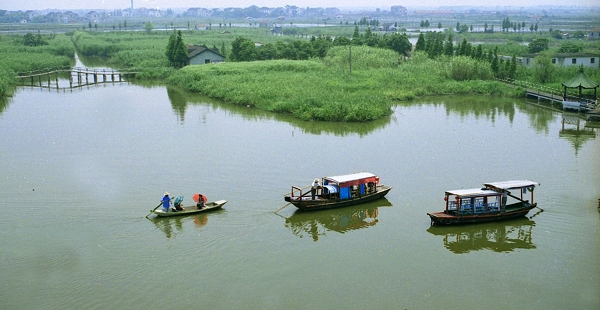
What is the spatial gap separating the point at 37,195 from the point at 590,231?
13.6 metres

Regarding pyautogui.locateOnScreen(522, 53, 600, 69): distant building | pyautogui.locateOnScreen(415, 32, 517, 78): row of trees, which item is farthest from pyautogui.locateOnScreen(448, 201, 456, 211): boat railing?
pyautogui.locateOnScreen(522, 53, 600, 69): distant building

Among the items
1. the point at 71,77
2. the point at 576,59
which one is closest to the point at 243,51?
the point at 71,77

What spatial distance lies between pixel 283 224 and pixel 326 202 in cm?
136

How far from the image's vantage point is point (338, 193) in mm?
15797

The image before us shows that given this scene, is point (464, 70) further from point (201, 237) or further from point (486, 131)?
point (201, 237)

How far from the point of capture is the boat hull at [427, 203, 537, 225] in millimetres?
14617

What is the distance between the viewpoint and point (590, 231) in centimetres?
1434

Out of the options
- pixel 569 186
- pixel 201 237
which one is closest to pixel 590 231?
pixel 569 186

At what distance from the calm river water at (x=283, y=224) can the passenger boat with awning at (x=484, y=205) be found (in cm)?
28

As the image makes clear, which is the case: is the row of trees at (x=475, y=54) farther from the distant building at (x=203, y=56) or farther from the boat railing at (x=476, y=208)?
the boat railing at (x=476, y=208)

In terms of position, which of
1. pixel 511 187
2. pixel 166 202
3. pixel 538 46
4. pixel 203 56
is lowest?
pixel 166 202

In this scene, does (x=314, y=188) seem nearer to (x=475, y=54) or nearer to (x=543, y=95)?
(x=543, y=95)

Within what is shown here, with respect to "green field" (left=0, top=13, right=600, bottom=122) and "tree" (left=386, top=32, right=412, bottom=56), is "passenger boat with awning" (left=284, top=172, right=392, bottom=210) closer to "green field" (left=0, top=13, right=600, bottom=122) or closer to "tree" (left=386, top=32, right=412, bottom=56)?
"green field" (left=0, top=13, right=600, bottom=122)

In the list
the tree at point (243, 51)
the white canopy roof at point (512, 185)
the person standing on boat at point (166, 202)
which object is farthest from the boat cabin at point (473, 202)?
the tree at point (243, 51)
